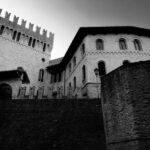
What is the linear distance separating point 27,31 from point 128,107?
25224 mm

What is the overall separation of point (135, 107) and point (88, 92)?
1050 centimetres

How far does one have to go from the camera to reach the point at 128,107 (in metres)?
6.52

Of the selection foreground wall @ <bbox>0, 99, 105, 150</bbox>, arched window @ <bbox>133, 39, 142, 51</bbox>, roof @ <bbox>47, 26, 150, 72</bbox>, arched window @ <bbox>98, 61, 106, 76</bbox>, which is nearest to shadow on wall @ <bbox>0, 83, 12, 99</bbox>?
foreground wall @ <bbox>0, 99, 105, 150</bbox>

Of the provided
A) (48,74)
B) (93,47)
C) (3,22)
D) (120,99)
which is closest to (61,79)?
(48,74)

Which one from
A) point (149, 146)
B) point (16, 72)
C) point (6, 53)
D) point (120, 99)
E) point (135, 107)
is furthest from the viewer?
point (6, 53)

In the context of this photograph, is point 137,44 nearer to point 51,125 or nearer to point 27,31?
point 51,125

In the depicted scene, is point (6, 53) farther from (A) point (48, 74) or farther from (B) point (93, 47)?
(B) point (93, 47)

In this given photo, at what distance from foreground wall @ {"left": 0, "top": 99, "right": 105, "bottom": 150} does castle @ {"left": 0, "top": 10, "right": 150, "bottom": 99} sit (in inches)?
189

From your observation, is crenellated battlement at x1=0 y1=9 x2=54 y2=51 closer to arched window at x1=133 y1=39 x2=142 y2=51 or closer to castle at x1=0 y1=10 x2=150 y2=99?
castle at x1=0 y1=10 x2=150 y2=99

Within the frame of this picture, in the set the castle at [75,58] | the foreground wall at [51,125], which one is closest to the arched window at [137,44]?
the castle at [75,58]

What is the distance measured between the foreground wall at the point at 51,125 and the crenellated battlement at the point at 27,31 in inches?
734

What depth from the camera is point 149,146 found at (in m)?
5.65

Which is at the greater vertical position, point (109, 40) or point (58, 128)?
point (109, 40)

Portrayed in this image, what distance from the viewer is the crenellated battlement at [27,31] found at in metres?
26.7
